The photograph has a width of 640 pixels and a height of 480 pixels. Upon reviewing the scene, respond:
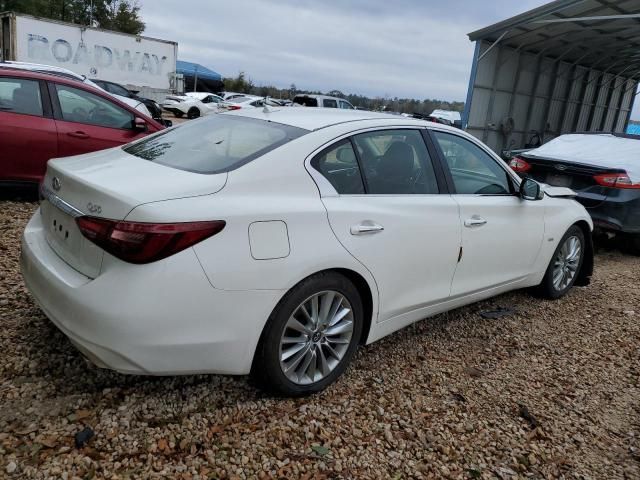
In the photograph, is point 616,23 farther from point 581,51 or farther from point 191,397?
point 191,397

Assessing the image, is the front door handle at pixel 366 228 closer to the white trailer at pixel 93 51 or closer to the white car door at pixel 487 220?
the white car door at pixel 487 220

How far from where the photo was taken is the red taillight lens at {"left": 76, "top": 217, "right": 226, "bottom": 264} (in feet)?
7.05

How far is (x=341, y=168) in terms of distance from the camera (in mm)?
2844

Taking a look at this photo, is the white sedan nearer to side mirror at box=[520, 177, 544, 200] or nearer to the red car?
side mirror at box=[520, 177, 544, 200]

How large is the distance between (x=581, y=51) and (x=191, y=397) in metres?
18.7

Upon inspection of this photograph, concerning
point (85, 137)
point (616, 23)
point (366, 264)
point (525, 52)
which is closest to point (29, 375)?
point (366, 264)

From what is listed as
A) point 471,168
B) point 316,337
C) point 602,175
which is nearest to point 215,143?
point 316,337

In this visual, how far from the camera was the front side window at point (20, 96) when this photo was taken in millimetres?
5504

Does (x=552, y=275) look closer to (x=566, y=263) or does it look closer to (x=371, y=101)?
(x=566, y=263)

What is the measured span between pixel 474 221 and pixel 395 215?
0.77 m

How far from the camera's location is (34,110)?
566 centimetres

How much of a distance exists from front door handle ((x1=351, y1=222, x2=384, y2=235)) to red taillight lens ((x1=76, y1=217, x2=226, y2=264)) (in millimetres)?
812

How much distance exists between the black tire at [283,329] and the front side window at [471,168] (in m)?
1.21

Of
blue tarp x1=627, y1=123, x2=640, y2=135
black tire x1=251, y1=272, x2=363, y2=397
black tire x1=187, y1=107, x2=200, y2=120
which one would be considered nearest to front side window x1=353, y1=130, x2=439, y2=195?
black tire x1=251, y1=272, x2=363, y2=397
